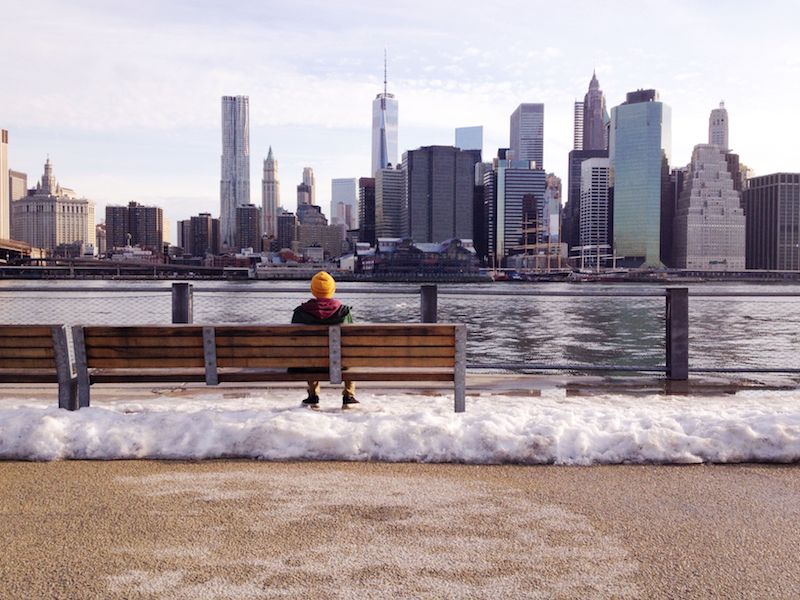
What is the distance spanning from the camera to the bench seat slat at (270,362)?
661cm

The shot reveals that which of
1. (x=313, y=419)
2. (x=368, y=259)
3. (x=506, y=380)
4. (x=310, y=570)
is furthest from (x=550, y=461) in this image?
(x=368, y=259)

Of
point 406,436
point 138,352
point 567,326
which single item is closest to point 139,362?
point 138,352

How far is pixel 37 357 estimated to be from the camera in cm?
666

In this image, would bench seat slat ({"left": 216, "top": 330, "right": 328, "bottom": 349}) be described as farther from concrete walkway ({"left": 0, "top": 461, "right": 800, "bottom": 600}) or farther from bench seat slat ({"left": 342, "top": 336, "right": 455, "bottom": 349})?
concrete walkway ({"left": 0, "top": 461, "right": 800, "bottom": 600})

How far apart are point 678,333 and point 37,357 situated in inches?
267

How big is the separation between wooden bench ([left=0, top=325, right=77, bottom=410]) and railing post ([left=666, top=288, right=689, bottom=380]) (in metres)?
6.44

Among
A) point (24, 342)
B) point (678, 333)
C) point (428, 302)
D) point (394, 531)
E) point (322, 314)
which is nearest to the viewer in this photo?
point (394, 531)

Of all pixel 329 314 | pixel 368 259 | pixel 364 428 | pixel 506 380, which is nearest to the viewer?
pixel 364 428

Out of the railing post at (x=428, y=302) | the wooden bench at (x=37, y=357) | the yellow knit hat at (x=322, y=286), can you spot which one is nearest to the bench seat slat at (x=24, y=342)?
the wooden bench at (x=37, y=357)

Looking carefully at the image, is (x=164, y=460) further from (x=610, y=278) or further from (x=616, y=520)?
(x=610, y=278)

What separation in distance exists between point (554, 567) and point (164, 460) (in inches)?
118

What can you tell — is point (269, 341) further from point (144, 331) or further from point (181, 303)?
point (181, 303)

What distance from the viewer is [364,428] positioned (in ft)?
18.9

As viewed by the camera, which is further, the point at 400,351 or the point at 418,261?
the point at 418,261
